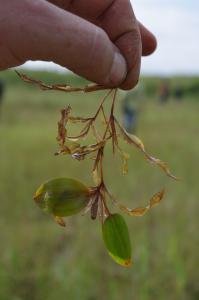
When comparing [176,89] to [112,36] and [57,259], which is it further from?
[112,36]

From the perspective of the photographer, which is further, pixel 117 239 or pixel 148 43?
pixel 148 43

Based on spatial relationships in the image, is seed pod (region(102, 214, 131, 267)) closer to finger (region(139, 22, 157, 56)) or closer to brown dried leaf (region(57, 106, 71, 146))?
brown dried leaf (region(57, 106, 71, 146))

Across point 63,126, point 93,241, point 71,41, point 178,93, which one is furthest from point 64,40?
point 178,93

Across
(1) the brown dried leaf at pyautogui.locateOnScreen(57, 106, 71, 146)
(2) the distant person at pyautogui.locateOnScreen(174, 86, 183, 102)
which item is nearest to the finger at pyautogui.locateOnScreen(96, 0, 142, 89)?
(1) the brown dried leaf at pyautogui.locateOnScreen(57, 106, 71, 146)

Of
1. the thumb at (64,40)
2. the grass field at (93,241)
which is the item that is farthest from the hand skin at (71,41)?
the grass field at (93,241)

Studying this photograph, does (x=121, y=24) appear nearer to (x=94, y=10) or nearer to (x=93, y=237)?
(x=94, y=10)

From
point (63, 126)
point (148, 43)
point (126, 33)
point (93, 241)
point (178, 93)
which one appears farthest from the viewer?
point (178, 93)

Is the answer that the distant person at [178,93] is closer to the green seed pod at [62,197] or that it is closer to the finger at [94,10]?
the finger at [94,10]
